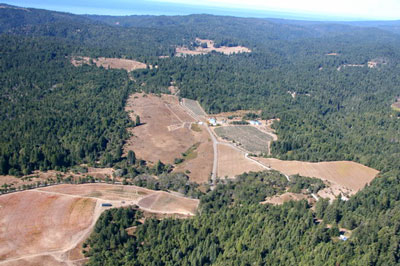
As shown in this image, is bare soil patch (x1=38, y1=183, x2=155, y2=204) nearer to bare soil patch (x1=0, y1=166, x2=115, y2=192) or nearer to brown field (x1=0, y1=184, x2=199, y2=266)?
brown field (x1=0, y1=184, x2=199, y2=266)

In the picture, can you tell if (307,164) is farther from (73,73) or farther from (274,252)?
(73,73)

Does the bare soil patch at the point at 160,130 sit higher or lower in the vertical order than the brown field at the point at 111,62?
lower

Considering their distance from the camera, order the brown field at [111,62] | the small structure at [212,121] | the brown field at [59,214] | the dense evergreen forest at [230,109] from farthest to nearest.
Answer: the brown field at [111,62]
the small structure at [212,121]
the brown field at [59,214]
the dense evergreen forest at [230,109]

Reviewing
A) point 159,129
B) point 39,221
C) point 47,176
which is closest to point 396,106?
point 159,129

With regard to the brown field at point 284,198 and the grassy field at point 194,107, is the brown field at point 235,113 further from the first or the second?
the brown field at point 284,198

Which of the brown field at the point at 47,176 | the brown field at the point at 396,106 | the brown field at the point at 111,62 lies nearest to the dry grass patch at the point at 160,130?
the brown field at the point at 47,176

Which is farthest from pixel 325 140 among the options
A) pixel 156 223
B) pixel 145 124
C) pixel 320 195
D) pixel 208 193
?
pixel 156 223

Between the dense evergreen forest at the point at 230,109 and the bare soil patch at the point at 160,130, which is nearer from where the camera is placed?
the dense evergreen forest at the point at 230,109

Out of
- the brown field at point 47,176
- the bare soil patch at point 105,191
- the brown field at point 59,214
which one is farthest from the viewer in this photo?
the brown field at point 47,176
